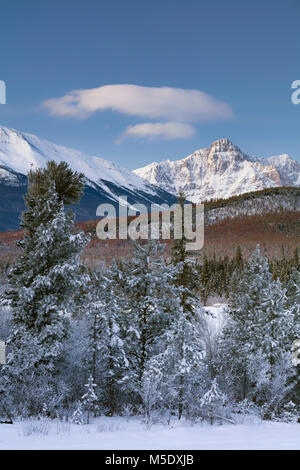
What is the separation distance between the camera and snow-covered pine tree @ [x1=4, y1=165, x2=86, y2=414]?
1457 centimetres

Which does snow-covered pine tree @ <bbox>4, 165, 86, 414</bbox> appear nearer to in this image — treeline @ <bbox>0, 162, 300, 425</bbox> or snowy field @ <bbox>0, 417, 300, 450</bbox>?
treeline @ <bbox>0, 162, 300, 425</bbox>

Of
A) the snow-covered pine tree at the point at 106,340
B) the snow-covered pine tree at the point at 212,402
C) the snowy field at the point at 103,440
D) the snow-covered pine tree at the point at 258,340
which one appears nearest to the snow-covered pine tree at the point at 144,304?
the snow-covered pine tree at the point at 106,340

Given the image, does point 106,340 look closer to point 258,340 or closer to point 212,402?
point 212,402

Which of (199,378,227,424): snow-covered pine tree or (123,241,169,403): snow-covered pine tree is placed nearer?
(199,378,227,424): snow-covered pine tree


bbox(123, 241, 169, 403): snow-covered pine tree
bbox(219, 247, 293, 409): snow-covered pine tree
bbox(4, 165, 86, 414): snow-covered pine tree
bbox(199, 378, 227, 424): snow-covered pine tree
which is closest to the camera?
bbox(199, 378, 227, 424): snow-covered pine tree

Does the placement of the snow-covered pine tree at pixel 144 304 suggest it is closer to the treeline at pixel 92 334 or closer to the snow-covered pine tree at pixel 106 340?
the treeline at pixel 92 334

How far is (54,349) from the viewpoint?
1484 cm

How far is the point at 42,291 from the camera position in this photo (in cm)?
1606

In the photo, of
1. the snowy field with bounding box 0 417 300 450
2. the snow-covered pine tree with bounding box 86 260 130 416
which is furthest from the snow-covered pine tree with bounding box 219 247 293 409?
the snowy field with bounding box 0 417 300 450

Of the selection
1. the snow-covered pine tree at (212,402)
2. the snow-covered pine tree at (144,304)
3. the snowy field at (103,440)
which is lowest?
the snow-covered pine tree at (212,402)

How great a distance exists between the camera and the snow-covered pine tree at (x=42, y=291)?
47.8 feet

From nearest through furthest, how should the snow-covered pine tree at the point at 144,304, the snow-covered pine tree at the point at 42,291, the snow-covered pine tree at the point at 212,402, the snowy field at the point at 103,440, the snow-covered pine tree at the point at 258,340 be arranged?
the snowy field at the point at 103,440, the snow-covered pine tree at the point at 212,402, the snow-covered pine tree at the point at 42,291, the snow-covered pine tree at the point at 144,304, the snow-covered pine tree at the point at 258,340
